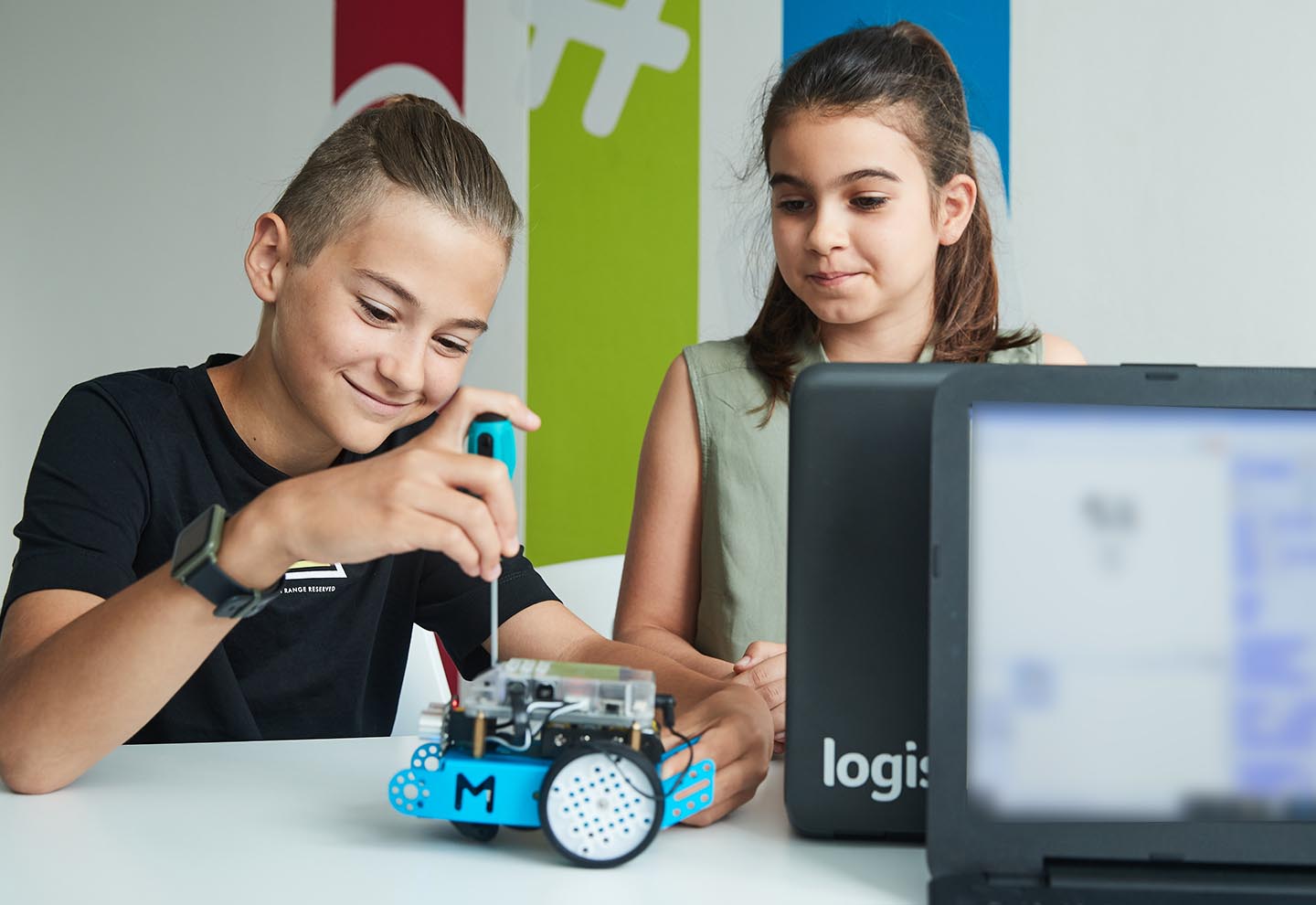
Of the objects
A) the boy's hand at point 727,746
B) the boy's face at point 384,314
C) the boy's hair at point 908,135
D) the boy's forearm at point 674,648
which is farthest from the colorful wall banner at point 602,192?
the boy's hand at point 727,746

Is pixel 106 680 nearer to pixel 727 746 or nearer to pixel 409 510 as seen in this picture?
pixel 409 510

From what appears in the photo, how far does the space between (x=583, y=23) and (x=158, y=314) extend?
1.31m

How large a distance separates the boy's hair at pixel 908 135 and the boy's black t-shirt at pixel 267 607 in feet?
1.42

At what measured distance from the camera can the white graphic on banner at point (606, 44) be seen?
270cm

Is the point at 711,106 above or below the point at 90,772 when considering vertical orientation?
above

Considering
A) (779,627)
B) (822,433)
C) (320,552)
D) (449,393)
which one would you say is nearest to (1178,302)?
(779,627)

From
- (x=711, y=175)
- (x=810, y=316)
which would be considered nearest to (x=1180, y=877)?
(x=810, y=316)

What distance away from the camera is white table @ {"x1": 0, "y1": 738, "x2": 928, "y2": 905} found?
59cm

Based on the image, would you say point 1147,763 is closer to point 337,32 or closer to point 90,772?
point 90,772

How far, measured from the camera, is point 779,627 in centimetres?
139

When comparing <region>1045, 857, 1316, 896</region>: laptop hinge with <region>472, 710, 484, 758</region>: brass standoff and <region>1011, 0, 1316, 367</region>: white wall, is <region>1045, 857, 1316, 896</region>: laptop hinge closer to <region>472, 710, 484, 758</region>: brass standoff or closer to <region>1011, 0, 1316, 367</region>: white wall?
<region>472, 710, 484, 758</region>: brass standoff

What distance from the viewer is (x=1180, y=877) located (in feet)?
1.92

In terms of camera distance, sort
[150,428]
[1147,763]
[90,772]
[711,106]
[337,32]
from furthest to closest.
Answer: [337,32] → [711,106] → [150,428] → [90,772] → [1147,763]

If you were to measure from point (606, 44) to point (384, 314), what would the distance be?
1.88m
